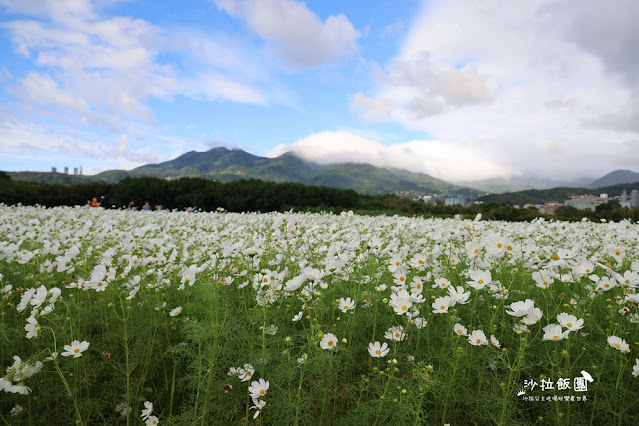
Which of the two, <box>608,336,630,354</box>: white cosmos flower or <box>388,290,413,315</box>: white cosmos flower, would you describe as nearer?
<box>608,336,630,354</box>: white cosmos flower

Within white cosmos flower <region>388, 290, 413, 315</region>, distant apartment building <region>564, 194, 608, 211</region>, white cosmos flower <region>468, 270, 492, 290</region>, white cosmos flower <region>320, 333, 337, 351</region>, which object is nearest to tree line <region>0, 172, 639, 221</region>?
distant apartment building <region>564, 194, 608, 211</region>

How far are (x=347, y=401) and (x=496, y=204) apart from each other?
19.3 metres

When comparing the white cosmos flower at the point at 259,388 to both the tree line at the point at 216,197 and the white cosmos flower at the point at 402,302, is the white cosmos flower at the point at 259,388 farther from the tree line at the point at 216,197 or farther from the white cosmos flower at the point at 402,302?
the tree line at the point at 216,197

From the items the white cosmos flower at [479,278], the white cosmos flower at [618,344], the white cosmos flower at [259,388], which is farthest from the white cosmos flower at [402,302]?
the white cosmos flower at [618,344]

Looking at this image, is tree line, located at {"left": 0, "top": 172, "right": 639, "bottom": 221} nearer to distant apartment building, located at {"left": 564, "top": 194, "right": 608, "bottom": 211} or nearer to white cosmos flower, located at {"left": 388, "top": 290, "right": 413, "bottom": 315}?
distant apartment building, located at {"left": 564, "top": 194, "right": 608, "bottom": 211}

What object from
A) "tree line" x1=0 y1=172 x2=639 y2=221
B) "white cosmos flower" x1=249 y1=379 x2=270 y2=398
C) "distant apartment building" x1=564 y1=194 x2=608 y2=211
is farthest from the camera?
"tree line" x1=0 y1=172 x2=639 y2=221

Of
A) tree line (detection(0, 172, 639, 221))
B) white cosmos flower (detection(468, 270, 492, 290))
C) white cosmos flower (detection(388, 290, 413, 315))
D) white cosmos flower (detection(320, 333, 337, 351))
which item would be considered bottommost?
white cosmos flower (detection(320, 333, 337, 351))

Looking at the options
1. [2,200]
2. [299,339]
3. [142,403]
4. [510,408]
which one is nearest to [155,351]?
[142,403]

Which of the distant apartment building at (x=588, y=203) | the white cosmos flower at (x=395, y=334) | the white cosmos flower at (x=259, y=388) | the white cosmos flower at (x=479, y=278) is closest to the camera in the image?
the white cosmos flower at (x=259, y=388)

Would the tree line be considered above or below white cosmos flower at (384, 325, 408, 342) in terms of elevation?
above

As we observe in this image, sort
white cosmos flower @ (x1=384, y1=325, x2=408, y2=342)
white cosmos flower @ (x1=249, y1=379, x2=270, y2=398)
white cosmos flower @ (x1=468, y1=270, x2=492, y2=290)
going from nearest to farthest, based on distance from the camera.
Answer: white cosmos flower @ (x1=249, y1=379, x2=270, y2=398)
white cosmos flower @ (x1=384, y1=325, x2=408, y2=342)
white cosmos flower @ (x1=468, y1=270, x2=492, y2=290)

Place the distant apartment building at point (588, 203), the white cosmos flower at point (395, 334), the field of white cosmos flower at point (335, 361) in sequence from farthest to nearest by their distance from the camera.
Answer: the distant apartment building at point (588, 203) → the white cosmos flower at point (395, 334) → the field of white cosmos flower at point (335, 361)

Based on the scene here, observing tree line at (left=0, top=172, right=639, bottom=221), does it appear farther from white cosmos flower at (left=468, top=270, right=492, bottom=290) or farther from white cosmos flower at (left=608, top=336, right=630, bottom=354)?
white cosmos flower at (left=608, top=336, right=630, bottom=354)

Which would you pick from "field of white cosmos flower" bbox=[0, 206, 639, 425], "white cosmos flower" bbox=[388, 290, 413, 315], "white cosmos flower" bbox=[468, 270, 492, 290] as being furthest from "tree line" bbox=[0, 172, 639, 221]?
"white cosmos flower" bbox=[388, 290, 413, 315]
